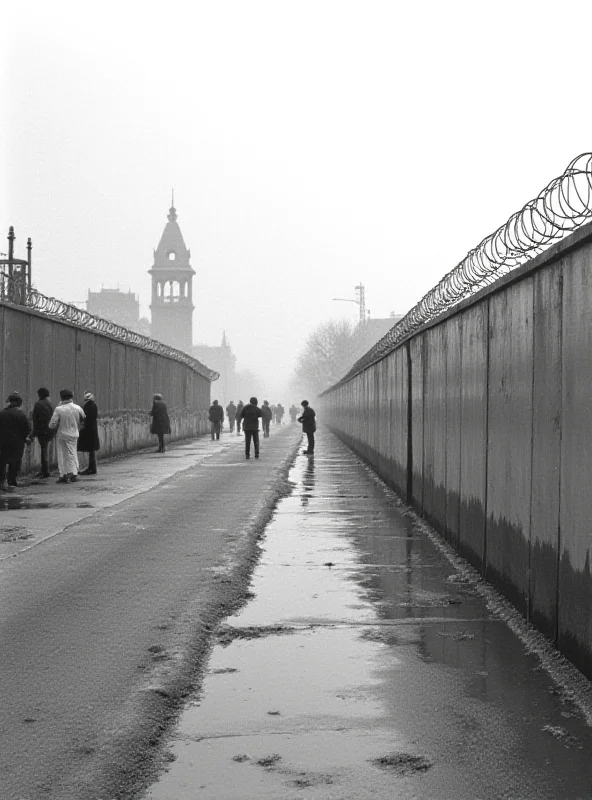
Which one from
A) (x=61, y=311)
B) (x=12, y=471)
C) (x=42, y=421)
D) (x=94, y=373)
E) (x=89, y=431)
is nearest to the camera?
(x=12, y=471)

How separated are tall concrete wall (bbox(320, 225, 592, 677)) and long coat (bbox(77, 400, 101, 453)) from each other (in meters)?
9.61

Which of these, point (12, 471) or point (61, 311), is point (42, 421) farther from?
point (61, 311)

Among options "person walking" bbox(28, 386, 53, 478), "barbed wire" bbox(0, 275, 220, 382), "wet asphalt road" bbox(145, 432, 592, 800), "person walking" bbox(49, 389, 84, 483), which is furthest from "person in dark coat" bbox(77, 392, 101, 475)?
"wet asphalt road" bbox(145, 432, 592, 800)

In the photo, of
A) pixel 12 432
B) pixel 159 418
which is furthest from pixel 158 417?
pixel 12 432

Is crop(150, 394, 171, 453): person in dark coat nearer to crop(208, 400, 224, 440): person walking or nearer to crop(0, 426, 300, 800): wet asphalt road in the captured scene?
crop(208, 400, 224, 440): person walking

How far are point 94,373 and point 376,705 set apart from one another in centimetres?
Answer: 2148

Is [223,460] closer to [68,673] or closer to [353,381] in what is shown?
[353,381]

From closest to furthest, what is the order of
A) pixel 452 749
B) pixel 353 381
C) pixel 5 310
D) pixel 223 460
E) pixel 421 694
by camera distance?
pixel 452 749
pixel 421 694
pixel 5 310
pixel 223 460
pixel 353 381

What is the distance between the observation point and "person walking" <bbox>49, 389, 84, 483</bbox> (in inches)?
744

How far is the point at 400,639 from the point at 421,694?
1.25 m

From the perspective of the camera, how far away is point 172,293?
506ft

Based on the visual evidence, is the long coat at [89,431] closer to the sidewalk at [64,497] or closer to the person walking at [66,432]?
the sidewalk at [64,497]

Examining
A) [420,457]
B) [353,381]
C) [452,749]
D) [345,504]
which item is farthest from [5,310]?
[353,381]

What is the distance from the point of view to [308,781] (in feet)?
13.5
